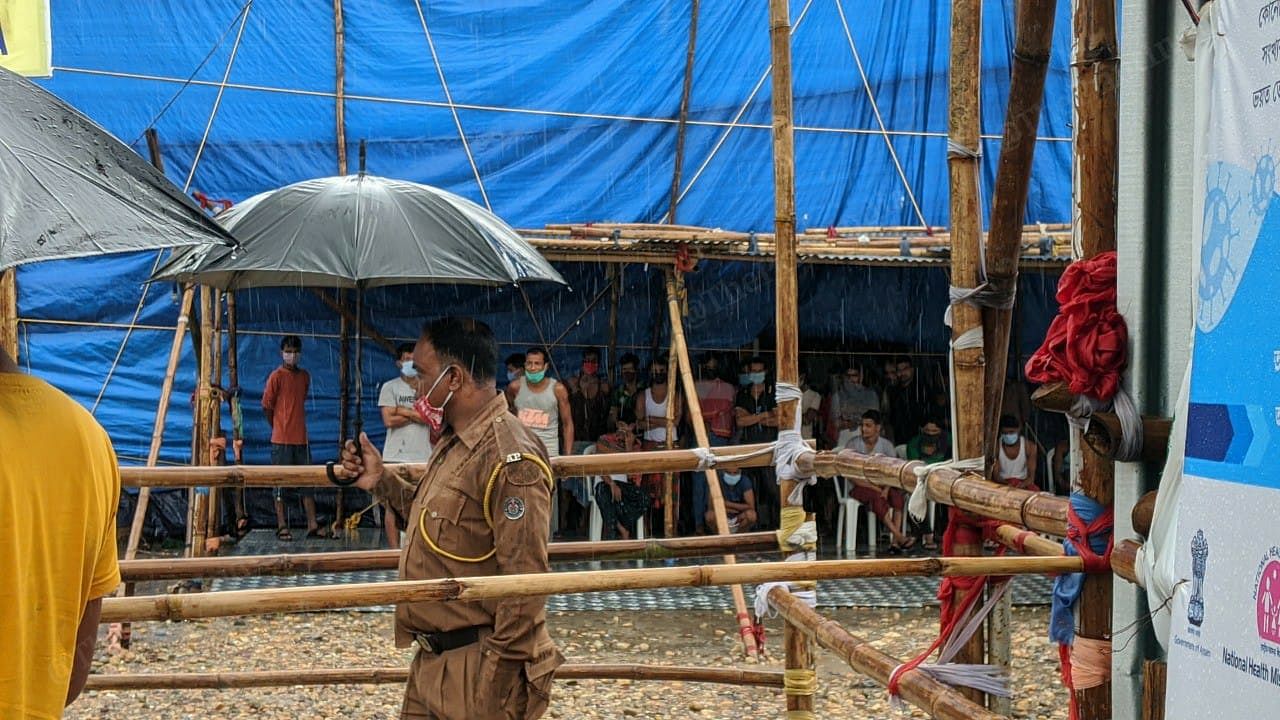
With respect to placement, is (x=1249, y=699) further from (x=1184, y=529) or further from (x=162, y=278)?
(x=162, y=278)

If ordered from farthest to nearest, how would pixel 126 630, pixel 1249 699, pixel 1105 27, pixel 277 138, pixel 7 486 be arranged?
pixel 277 138, pixel 126 630, pixel 1105 27, pixel 7 486, pixel 1249 699

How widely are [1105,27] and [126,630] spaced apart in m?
6.75

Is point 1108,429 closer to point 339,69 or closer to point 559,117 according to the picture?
point 559,117

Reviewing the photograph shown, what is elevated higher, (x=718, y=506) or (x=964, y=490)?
(x=964, y=490)

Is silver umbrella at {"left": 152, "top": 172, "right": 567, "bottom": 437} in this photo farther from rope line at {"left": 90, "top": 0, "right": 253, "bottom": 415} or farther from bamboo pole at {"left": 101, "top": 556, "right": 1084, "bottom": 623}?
rope line at {"left": 90, "top": 0, "right": 253, "bottom": 415}

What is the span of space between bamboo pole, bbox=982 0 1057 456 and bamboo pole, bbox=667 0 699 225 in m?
8.15

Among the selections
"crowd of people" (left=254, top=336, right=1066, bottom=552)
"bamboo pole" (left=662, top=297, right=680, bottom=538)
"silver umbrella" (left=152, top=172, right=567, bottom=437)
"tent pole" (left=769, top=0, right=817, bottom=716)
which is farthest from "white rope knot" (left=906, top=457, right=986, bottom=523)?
"crowd of people" (left=254, top=336, right=1066, bottom=552)

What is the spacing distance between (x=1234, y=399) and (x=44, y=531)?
215cm

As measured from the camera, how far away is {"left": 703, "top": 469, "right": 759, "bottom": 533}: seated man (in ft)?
37.7

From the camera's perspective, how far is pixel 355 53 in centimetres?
1173

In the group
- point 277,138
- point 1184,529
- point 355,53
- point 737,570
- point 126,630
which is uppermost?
point 355,53

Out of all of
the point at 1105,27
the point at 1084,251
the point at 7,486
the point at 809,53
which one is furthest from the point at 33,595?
the point at 809,53

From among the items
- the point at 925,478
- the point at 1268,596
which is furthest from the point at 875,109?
the point at 1268,596

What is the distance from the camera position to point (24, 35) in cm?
610
